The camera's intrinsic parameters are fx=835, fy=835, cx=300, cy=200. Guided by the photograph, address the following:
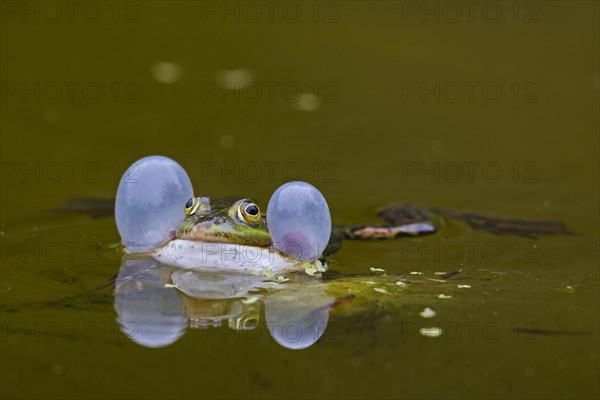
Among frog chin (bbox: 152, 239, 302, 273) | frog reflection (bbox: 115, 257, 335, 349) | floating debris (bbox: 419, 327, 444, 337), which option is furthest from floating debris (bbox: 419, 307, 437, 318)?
frog chin (bbox: 152, 239, 302, 273)

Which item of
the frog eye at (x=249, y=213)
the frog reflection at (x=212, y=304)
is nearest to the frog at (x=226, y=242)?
the frog eye at (x=249, y=213)

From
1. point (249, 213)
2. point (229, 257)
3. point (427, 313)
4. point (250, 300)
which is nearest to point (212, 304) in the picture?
point (250, 300)

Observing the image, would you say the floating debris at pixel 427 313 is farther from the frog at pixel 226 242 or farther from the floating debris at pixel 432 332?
the frog at pixel 226 242

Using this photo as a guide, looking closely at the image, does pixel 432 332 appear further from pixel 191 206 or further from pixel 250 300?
pixel 191 206

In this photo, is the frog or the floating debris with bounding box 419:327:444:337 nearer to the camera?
the floating debris with bounding box 419:327:444:337

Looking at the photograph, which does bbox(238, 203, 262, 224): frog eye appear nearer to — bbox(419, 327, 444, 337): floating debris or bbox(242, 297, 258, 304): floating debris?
bbox(242, 297, 258, 304): floating debris

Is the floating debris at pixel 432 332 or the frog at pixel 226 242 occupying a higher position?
the frog at pixel 226 242
